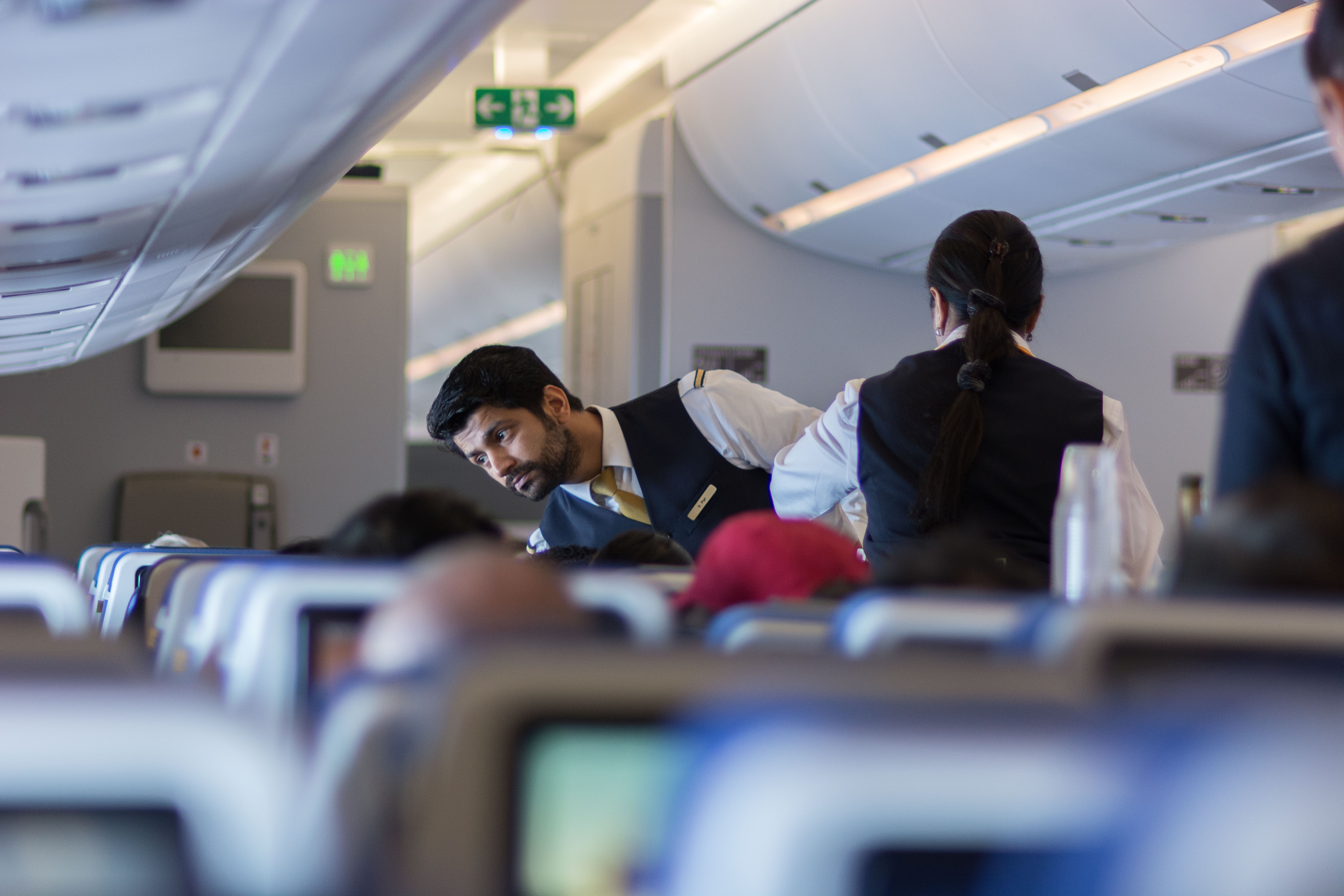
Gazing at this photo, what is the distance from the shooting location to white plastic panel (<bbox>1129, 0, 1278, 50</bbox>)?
4.04m

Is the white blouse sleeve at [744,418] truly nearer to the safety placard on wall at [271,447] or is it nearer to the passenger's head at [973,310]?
the passenger's head at [973,310]

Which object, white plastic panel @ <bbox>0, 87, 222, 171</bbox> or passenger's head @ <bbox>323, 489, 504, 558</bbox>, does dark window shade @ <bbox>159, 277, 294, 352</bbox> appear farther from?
passenger's head @ <bbox>323, 489, 504, 558</bbox>

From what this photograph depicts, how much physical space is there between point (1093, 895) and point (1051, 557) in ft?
Answer: 5.96

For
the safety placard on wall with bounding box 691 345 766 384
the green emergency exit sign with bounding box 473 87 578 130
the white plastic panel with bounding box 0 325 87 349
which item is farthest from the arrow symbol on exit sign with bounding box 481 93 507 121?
the white plastic panel with bounding box 0 325 87 349

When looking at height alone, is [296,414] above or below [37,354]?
below

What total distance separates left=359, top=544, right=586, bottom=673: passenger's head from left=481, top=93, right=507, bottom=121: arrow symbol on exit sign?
6.84 meters

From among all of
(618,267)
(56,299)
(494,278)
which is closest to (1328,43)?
(56,299)

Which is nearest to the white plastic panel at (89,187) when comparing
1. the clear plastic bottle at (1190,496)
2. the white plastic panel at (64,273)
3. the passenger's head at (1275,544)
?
the white plastic panel at (64,273)

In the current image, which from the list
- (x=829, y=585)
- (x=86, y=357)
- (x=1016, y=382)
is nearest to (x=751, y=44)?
(x=86, y=357)

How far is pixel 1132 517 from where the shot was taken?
2350 millimetres

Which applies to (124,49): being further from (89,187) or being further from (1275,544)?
(1275,544)

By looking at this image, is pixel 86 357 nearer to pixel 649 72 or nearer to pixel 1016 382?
pixel 649 72

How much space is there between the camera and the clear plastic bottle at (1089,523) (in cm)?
182

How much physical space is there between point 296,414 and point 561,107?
2239 mm
